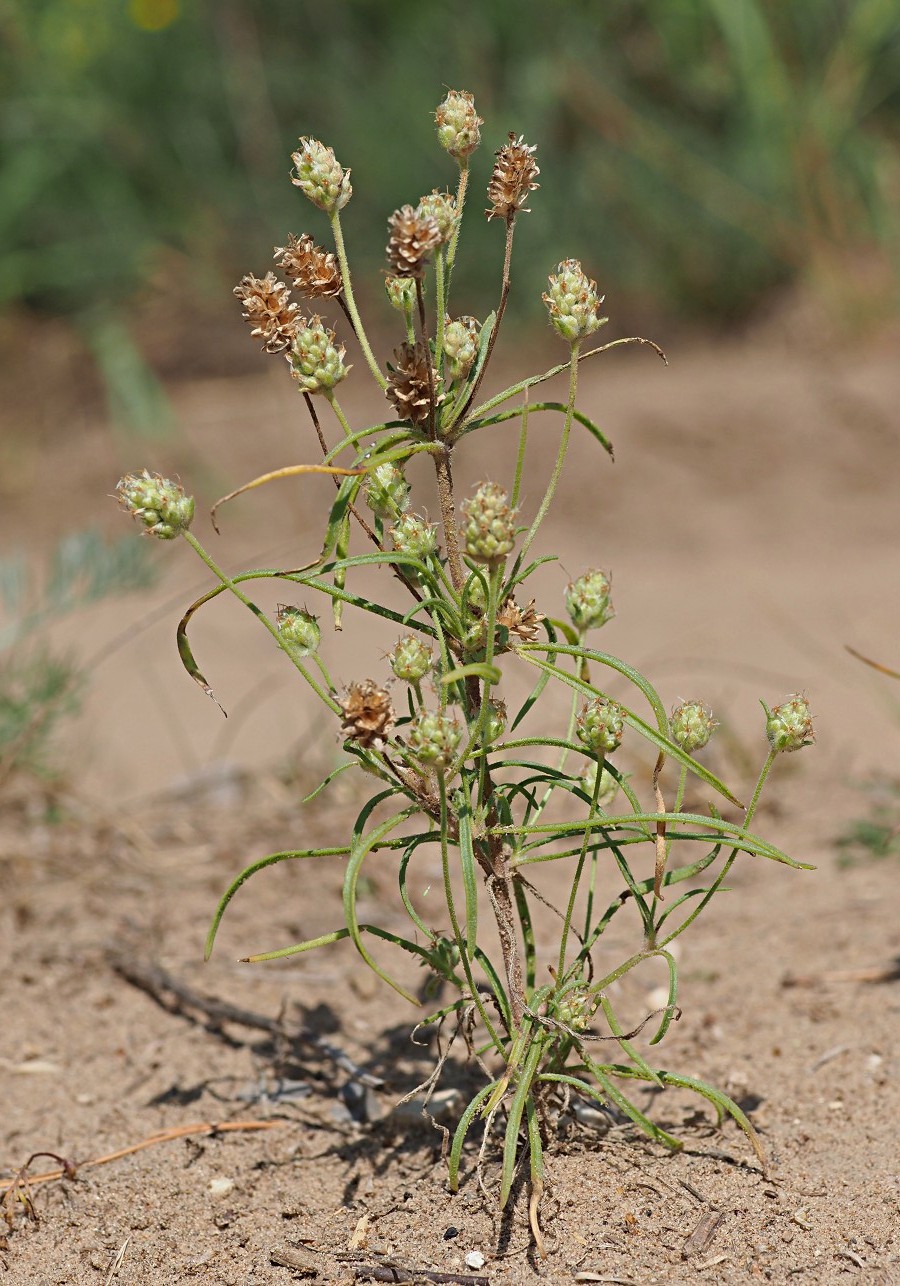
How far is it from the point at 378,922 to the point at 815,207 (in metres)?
3.66

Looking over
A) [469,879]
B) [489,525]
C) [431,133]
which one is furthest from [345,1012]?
[431,133]

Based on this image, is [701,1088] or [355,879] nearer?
[355,879]

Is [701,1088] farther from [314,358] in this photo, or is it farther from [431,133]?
[431,133]

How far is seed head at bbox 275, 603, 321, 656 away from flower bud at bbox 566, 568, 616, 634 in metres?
0.23

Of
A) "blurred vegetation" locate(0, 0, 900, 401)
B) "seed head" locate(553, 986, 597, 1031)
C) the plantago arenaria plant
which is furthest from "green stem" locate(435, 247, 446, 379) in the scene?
"blurred vegetation" locate(0, 0, 900, 401)

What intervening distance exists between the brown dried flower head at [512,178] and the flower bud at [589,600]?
0.32m

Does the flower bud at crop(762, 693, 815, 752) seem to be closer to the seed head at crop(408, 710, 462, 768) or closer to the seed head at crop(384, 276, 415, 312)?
the seed head at crop(408, 710, 462, 768)

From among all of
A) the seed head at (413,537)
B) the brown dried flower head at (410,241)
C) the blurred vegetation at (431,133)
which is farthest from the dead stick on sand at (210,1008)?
the blurred vegetation at (431,133)

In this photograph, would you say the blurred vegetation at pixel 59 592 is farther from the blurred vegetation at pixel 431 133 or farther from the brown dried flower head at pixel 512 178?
the blurred vegetation at pixel 431 133

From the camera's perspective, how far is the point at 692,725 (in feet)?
3.97

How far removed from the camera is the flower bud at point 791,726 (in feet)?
3.94

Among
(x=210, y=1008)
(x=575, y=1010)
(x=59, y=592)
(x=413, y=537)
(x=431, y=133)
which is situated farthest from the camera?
(x=431, y=133)

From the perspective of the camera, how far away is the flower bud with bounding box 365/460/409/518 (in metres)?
1.19

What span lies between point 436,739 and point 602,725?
16 centimetres
